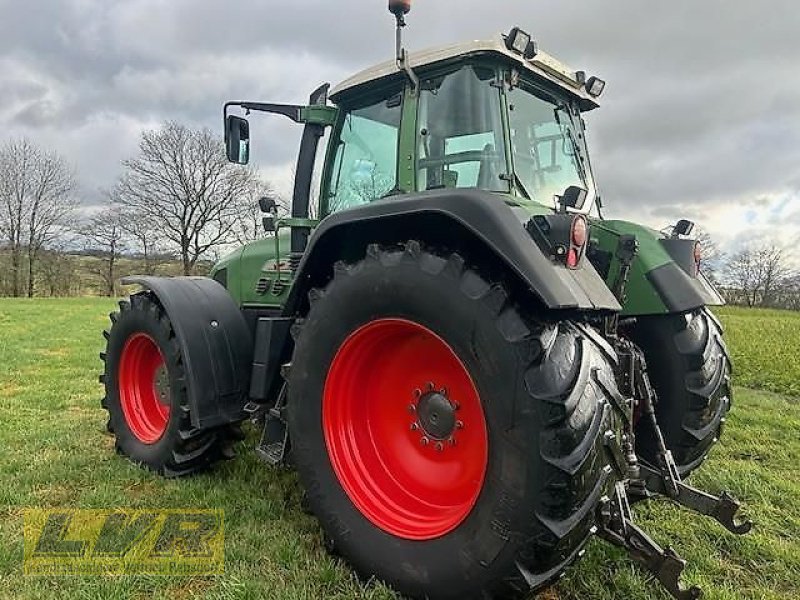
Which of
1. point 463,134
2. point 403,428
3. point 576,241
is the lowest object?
point 403,428

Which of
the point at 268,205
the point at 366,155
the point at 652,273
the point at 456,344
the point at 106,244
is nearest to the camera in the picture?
the point at 456,344

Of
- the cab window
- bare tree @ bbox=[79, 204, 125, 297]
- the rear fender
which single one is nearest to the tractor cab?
the cab window

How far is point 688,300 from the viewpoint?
2.99 meters

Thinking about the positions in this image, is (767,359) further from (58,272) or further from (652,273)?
(58,272)

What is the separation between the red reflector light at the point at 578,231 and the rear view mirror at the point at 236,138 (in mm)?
2378

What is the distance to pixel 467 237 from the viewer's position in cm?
241

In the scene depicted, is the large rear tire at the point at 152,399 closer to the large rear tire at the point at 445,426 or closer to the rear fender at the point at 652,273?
the large rear tire at the point at 445,426

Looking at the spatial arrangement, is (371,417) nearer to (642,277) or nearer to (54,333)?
(642,277)

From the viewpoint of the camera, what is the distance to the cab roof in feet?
9.41

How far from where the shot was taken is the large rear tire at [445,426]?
6.51 feet

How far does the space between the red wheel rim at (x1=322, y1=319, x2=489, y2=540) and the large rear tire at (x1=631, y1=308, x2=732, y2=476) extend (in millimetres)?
1119

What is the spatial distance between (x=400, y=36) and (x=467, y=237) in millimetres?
1291

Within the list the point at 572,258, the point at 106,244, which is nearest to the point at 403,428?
the point at 572,258

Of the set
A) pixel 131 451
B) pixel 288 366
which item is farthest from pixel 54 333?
Result: pixel 288 366
